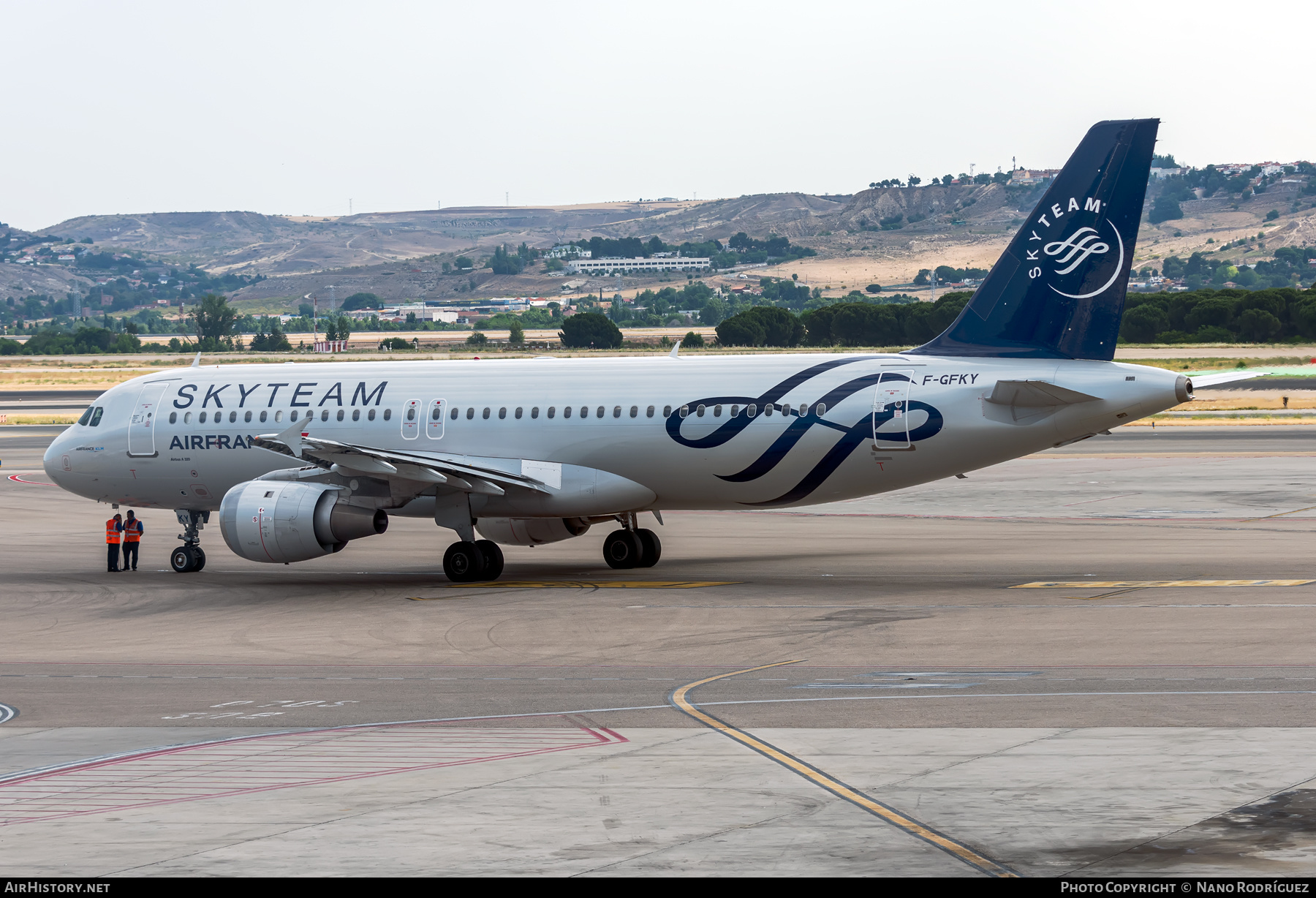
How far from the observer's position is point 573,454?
30984 mm

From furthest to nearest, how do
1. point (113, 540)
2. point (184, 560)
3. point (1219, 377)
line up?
1. point (184, 560)
2. point (113, 540)
3. point (1219, 377)

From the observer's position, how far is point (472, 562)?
3031 centimetres

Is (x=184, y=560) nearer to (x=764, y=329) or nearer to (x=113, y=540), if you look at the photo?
(x=113, y=540)

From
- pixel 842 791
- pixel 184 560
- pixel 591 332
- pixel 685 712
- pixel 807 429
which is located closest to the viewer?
pixel 842 791

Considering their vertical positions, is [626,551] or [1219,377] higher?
[1219,377]

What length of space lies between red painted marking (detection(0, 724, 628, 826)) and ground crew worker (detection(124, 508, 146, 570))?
18774 mm

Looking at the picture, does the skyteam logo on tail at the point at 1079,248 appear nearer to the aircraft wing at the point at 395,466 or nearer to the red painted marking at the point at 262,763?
the aircraft wing at the point at 395,466

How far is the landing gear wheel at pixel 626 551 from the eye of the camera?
105 feet

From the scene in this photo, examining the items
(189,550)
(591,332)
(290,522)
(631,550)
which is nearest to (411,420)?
(290,522)

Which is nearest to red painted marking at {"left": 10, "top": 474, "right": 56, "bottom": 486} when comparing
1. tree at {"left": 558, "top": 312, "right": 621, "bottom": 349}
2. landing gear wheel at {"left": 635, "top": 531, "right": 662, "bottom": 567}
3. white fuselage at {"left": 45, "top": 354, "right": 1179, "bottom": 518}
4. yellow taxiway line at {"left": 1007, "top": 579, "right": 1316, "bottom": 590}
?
white fuselage at {"left": 45, "top": 354, "right": 1179, "bottom": 518}

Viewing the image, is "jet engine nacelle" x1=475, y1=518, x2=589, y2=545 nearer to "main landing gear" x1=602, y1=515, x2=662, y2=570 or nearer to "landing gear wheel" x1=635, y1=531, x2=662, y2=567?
"main landing gear" x1=602, y1=515, x2=662, y2=570

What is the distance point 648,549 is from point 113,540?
12.1 metres

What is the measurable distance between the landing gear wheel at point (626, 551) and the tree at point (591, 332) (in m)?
120
